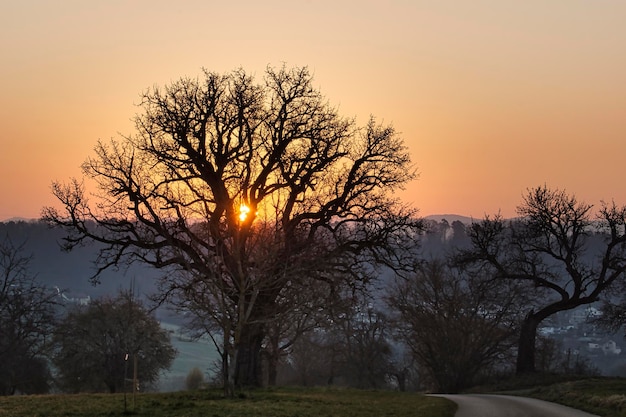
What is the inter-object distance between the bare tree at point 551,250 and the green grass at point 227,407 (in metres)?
18.6

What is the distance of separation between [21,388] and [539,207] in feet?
127

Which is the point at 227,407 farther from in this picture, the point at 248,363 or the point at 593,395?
the point at 593,395

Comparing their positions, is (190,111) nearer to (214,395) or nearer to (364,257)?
(364,257)

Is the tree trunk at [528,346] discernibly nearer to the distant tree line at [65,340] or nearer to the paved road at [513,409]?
the paved road at [513,409]

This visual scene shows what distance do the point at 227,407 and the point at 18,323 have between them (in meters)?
32.6

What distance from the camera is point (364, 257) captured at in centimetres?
3256

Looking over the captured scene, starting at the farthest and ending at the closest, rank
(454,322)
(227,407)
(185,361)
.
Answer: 1. (185,361)
2. (454,322)
3. (227,407)

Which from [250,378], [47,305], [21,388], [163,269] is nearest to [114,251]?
[163,269]

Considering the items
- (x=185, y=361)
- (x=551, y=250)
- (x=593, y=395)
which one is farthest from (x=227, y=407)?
(x=185, y=361)

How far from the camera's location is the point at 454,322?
52.5 metres

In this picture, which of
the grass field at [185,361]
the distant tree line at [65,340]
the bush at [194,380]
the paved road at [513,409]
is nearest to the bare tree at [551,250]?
the paved road at [513,409]

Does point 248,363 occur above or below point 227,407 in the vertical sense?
above

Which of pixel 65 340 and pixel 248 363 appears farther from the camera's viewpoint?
pixel 65 340

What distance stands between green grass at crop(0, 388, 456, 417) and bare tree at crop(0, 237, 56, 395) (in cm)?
2568
